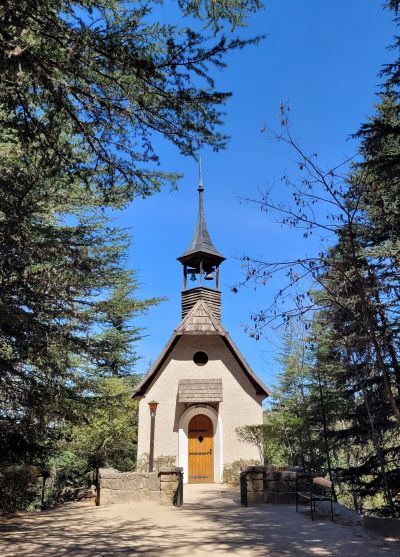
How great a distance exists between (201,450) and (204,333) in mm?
4257

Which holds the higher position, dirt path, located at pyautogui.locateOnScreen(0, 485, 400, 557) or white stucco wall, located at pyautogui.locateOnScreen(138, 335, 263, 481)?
white stucco wall, located at pyautogui.locateOnScreen(138, 335, 263, 481)

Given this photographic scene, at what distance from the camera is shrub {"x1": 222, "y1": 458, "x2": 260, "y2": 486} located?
50.2 feet

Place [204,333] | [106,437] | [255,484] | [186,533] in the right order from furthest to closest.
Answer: [204,333], [106,437], [255,484], [186,533]

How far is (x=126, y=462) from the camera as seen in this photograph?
18391 millimetres

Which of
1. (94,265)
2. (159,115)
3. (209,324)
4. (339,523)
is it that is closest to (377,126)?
(159,115)

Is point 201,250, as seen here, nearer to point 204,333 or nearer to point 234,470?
point 204,333

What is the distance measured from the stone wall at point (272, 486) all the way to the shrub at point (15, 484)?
16.7 feet

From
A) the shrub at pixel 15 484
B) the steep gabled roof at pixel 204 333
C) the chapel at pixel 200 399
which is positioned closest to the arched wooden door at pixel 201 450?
the chapel at pixel 200 399

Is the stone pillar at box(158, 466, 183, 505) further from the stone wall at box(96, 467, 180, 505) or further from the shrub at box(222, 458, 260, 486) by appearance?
the shrub at box(222, 458, 260, 486)

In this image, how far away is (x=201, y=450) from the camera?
16469mm

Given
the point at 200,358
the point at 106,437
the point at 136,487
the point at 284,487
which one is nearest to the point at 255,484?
the point at 284,487

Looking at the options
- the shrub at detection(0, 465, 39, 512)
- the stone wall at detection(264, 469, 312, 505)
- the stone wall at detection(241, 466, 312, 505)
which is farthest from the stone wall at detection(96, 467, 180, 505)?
the stone wall at detection(264, 469, 312, 505)

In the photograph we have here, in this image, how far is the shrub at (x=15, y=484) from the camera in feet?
32.7

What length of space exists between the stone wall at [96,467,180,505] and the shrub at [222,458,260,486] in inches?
201
